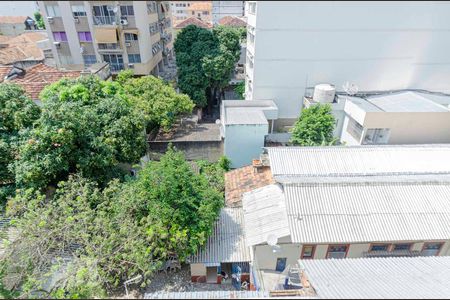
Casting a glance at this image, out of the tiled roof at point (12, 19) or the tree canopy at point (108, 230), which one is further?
the tiled roof at point (12, 19)

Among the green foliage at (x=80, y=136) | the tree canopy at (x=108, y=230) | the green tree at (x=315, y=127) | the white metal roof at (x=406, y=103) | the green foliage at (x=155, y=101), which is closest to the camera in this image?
the tree canopy at (x=108, y=230)

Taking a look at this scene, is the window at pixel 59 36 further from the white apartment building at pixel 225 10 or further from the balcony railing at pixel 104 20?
the white apartment building at pixel 225 10

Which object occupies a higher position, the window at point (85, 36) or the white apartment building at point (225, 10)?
the white apartment building at point (225, 10)

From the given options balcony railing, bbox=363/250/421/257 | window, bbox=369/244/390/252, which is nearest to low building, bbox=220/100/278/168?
window, bbox=369/244/390/252

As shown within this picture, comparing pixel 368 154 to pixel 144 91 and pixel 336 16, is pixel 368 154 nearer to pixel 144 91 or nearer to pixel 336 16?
pixel 336 16

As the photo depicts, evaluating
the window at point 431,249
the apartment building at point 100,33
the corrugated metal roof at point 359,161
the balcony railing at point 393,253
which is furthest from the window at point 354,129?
the apartment building at point 100,33

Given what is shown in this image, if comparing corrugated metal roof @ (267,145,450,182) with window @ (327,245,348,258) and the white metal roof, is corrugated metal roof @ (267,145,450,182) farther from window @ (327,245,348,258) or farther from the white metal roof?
the white metal roof
